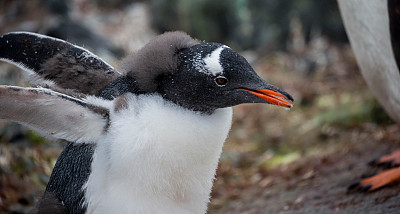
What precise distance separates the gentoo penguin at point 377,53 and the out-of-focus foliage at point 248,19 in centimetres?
354

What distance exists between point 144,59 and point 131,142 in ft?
1.17

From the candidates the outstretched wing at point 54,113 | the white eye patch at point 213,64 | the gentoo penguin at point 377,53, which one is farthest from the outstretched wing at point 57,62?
the gentoo penguin at point 377,53

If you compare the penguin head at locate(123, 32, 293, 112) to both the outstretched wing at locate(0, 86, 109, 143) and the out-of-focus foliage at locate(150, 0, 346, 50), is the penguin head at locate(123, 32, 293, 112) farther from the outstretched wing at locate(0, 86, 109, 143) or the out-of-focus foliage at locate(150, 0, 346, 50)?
the out-of-focus foliage at locate(150, 0, 346, 50)

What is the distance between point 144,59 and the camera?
221 centimetres

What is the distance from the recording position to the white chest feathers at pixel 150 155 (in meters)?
2.09

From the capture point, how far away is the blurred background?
372 cm

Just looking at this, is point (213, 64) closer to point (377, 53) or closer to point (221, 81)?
→ point (221, 81)

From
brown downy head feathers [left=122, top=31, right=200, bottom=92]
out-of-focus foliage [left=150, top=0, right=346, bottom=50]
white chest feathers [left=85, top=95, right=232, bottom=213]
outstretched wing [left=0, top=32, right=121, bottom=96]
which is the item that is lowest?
white chest feathers [left=85, top=95, right=232, bottom=213]

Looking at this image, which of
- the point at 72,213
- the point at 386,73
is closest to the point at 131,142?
the point at 72,213

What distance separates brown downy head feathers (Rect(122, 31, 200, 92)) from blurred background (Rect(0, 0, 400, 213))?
1430 millimetres

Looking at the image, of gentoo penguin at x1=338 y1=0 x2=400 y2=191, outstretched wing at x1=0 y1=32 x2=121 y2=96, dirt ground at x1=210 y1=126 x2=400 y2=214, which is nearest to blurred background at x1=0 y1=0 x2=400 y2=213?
dirt ground at x1=210 y1=126 x2=400 y2=214

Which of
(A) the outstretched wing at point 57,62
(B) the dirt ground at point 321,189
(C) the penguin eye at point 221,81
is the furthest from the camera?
(B) the dirt ground at point 321,189

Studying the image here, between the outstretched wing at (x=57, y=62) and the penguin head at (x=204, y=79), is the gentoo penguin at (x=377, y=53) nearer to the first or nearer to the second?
the penguin head at (x=204, y=79)

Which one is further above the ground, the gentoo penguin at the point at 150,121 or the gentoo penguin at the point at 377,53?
the gentoo penguin at the point at 377,53
